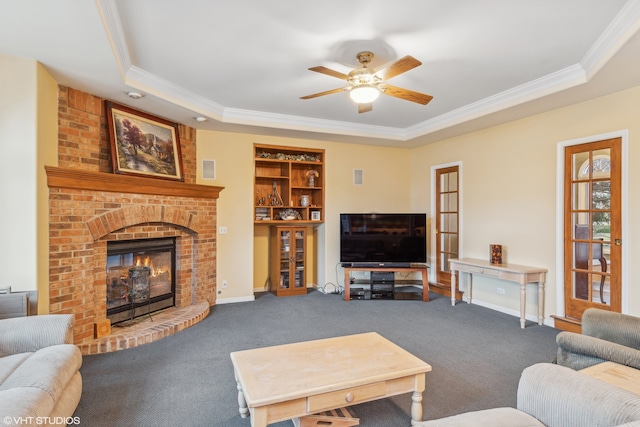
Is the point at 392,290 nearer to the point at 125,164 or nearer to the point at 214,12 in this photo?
the point at 125,164

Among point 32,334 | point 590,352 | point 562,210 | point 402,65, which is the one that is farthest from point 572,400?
point 562,210

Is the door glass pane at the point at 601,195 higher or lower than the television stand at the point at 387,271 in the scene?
higher

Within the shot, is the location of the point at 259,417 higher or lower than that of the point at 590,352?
lower

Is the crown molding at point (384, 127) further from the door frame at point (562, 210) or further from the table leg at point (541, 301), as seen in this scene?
the table leg at point (541, 301)

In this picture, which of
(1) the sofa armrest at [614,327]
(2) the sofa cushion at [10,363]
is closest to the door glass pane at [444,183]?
(1) the sofa armrest at [614,327]

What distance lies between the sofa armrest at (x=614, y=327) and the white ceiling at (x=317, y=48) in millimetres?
1944

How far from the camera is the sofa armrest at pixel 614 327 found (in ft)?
7.28

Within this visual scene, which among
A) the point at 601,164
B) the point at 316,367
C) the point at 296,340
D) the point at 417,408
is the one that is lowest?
the point at 296,340

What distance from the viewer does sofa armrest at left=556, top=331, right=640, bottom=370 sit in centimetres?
203

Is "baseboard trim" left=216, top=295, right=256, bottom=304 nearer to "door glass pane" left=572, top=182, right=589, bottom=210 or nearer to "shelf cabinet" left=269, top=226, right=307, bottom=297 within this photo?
"shelf cabinet" left=269, top=226, right=307, bottom=297

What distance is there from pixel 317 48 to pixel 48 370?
9.50 ft

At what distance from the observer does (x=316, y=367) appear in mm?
2070

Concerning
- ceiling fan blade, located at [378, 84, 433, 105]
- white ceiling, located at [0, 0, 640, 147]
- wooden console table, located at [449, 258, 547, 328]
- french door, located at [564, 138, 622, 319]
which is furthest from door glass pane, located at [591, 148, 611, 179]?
ceiling fan blade, located at [378, 84, 433, 105]

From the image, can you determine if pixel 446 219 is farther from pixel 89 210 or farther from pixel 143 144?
pixel 89 210
